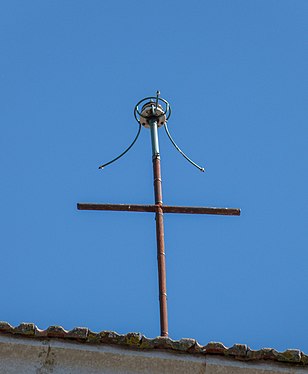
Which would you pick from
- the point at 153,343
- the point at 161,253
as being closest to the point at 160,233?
the point at 161,253

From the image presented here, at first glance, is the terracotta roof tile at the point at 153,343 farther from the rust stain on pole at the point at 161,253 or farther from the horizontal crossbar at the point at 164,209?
the horizontal crossbar at the point at 164,209

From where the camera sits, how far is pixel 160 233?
27.7 feet

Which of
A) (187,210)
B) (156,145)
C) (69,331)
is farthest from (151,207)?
(69,331)

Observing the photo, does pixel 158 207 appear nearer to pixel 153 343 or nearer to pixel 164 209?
pixel 164 209

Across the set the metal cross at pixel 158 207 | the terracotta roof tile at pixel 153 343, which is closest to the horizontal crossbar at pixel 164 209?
the metal cross at pixel 158 207

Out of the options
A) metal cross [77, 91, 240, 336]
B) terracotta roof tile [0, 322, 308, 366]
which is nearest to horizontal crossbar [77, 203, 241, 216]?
metal cross [77, 91, 240, 336]

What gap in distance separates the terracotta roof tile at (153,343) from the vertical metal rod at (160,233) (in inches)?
39.9

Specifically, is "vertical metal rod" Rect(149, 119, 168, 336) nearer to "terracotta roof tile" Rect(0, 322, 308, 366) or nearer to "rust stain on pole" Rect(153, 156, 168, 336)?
"rust stain on pole" Rect(153, 156, 168, 336)

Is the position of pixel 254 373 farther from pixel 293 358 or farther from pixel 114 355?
pixel 114 355

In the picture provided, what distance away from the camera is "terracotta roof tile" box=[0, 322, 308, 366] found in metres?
6.48

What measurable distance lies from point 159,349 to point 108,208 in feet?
8.15

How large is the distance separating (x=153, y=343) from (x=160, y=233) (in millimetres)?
1950

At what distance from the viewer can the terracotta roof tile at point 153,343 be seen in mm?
6484

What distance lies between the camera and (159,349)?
6613mm
